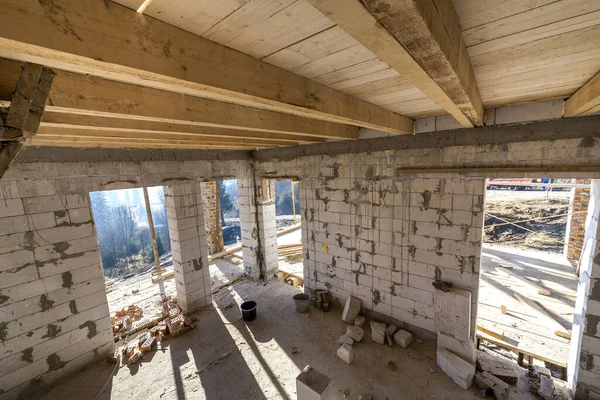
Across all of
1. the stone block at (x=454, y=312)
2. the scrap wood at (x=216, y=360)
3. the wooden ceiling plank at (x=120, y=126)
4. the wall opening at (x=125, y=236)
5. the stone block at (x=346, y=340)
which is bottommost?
the wall opening at (x=125, y=236)

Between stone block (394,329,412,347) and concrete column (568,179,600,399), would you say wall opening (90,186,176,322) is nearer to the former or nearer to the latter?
stone block (394,329,412,347)

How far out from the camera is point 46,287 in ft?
11.0

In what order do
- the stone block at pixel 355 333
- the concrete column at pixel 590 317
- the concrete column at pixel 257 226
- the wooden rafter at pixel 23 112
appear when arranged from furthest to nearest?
the concrete column at pixel 257 226
the stone block at pixel 355 333
the concrete column at pixel 590 317
the wooden rafter at pixel 23 112

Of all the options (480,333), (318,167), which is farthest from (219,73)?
(480,333)

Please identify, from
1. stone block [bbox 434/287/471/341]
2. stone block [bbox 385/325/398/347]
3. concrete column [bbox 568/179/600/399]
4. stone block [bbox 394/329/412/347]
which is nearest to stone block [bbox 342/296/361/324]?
stone block [bbox 385/325/398/347]

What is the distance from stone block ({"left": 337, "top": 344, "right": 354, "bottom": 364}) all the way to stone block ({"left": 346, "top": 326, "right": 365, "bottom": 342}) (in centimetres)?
29

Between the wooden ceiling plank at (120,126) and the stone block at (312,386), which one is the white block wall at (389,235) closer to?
the wooden ceiling plank at (120,126)

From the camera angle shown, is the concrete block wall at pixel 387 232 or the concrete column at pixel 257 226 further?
the concrete column at pixel 257 226

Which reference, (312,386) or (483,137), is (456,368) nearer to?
(312,386)

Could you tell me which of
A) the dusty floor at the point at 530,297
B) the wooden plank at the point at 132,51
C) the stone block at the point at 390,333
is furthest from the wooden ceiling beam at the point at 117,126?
the dusty floor at the point at 530,297

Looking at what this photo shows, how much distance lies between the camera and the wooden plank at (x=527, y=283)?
505cm

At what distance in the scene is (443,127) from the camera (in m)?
3.16

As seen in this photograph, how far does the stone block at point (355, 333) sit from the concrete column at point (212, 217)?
5647mm

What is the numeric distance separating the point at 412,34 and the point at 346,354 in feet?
13.1
